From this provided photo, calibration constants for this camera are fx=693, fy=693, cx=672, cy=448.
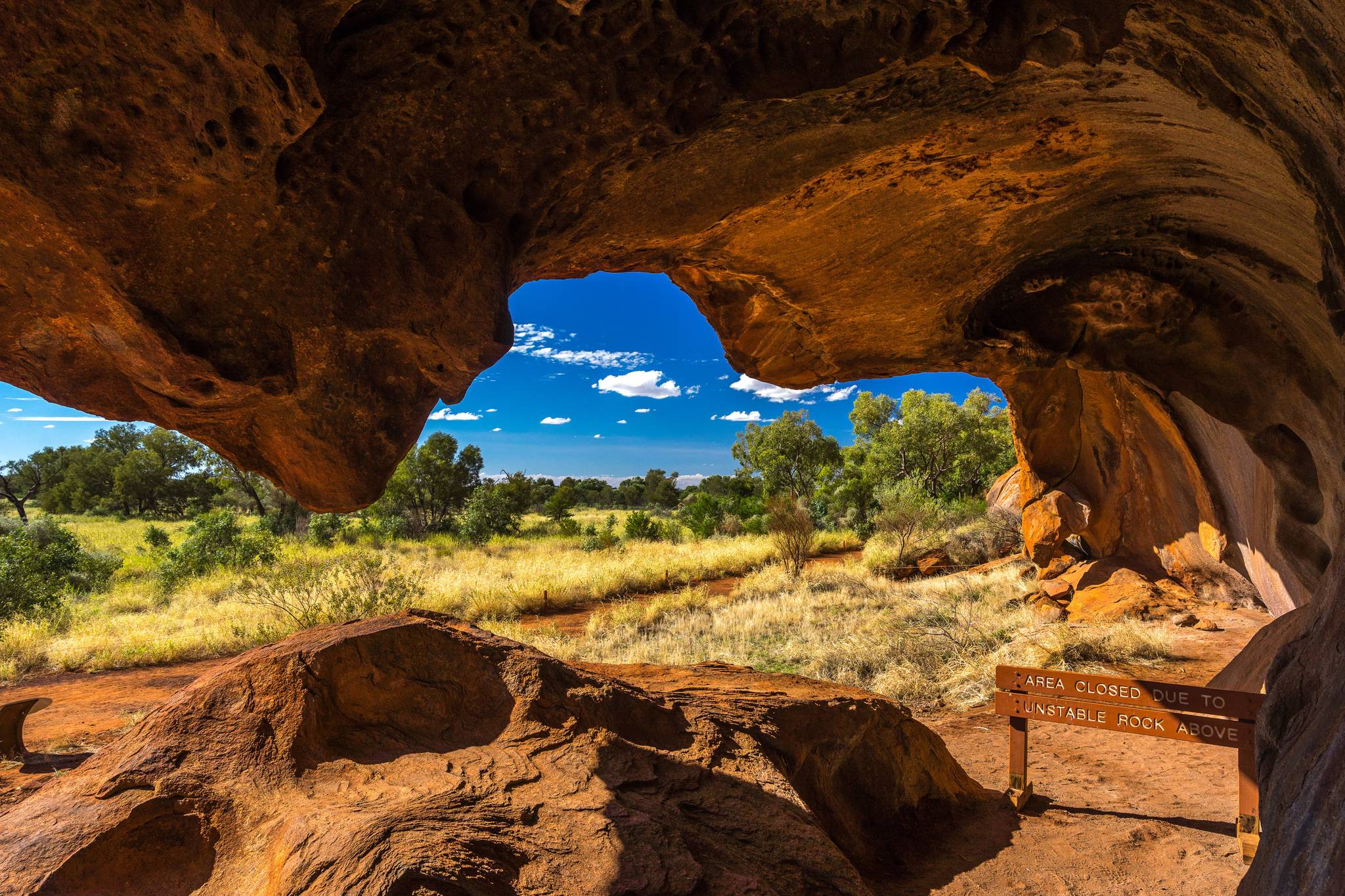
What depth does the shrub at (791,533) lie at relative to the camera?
52.2ft

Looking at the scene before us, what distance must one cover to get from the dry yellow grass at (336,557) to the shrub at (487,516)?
891 millimetres

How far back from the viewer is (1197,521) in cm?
891

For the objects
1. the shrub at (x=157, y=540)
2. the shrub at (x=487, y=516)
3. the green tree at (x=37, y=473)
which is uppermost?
the green tree at (x=37, y=473)

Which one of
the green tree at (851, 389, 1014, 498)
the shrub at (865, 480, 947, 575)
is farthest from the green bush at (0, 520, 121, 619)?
the green tree at (851, 389, 1014, 498)

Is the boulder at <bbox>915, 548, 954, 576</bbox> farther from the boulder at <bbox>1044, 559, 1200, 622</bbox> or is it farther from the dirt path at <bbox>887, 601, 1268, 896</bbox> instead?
the dirt path at <bbox>887, 601, 1268, 896</bbox>

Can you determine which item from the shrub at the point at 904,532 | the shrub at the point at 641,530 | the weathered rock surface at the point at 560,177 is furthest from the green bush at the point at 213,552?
the shrub at the point at 904,532

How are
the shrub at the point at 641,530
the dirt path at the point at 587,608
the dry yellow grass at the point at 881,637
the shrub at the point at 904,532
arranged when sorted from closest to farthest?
the dry yellow grass at the point at 881,637, the dirt path at the point at 587,608, the shrub at the point at 904,532, the shrub at the point at 641,530

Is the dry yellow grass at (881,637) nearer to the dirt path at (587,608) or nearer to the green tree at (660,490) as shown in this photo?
the dirt path at (587,608)

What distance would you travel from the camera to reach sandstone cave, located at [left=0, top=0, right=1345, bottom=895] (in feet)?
6.82

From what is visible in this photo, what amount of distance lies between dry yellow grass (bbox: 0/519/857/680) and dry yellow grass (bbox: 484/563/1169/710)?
203 centimetres

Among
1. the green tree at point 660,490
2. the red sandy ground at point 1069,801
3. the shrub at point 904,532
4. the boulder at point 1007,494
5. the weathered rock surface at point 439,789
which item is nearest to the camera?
the weathered rock surface at point 439,789

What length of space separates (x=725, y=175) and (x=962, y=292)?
2638 millimetres

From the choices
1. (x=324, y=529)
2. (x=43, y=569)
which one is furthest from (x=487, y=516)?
(x=43, y=569)

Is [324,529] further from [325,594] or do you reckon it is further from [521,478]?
[325,594]
